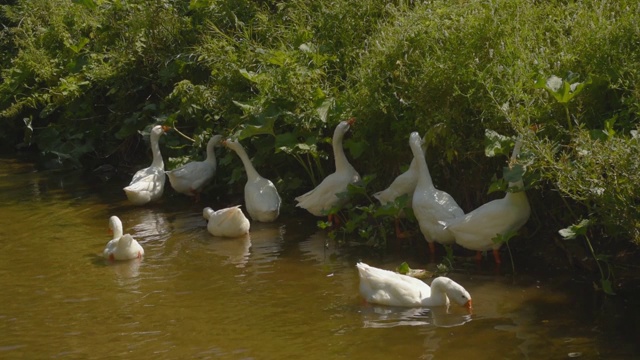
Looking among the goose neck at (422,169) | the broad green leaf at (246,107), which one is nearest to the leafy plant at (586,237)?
the goose neck at (422,169)

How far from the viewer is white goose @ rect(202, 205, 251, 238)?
8586 millimetres

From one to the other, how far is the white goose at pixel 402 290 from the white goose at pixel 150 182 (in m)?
4.38

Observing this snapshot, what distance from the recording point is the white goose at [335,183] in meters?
8.54

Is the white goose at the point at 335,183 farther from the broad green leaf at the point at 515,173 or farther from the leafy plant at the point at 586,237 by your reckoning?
the leafy plant at the point at 586,237

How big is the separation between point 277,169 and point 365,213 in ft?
6.65

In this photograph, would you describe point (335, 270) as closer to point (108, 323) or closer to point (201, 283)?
point (201, 283)

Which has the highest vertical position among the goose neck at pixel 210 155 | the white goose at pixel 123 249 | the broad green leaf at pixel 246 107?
the broad green leaf at pixel 246 107

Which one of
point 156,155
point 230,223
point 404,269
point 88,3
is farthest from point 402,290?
point 88,3

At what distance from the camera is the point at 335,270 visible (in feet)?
24.6

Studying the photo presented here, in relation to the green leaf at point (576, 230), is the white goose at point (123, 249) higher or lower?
higher

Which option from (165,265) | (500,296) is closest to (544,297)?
(500,296)

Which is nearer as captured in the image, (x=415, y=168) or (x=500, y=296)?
(x=500, y=296)

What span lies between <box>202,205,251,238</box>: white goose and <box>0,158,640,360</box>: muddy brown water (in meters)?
0.09

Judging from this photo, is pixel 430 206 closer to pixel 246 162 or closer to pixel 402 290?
pixel 402 290
